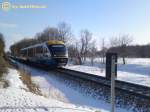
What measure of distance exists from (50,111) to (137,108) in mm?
4644

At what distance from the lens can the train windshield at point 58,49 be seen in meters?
28.1

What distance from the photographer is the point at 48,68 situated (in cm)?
3083

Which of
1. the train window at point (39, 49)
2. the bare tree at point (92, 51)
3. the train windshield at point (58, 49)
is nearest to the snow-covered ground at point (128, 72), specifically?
the train windshield at point (58, 49)

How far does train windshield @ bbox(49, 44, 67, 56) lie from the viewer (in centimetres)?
2810

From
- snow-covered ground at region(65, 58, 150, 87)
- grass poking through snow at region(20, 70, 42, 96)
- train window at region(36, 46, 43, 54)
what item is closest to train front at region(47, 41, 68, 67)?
train window at region(36, 46, 43, 54)

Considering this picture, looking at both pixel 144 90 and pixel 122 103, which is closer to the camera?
pixel 122 103

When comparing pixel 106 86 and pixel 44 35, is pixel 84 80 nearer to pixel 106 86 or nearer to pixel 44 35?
pixel 106 86

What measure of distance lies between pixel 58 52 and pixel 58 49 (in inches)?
17.8

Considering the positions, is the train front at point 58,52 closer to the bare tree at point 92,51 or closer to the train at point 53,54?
→ the train at point 53,54

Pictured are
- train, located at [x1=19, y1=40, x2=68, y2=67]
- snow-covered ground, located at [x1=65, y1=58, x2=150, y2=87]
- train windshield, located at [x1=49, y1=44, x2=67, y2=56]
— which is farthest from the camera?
train windshield, located at [x1=49, y1=44, x2=67, y2=56]

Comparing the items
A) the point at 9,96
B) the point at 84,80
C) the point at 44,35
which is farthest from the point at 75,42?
the point at 9,96

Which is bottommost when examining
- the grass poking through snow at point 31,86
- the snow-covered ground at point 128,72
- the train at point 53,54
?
the snow-covered ground at point 128,72

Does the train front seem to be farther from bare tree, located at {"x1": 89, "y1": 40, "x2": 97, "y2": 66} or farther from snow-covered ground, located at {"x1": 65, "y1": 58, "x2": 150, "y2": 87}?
bare tree, located at {"x1": 89, "y1": 40, "x2": 97, "y2": 66}

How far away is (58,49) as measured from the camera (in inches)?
1129
